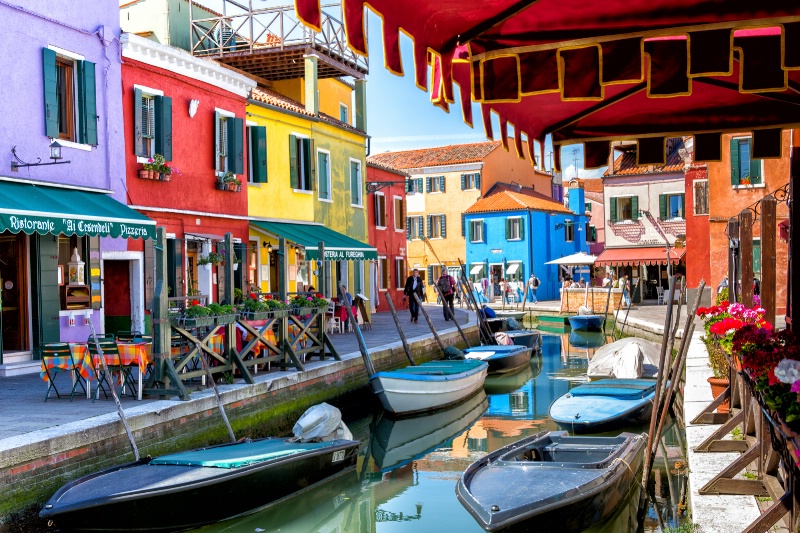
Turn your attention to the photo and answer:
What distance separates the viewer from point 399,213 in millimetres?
36969

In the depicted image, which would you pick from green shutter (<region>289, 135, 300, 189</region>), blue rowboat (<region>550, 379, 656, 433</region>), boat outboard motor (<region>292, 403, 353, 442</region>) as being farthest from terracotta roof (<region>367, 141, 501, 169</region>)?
boat outboard motor (<region>292, 403, 353, 442</region>)

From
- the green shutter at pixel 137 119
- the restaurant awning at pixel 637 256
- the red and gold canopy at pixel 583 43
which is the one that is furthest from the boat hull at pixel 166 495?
the restaurant awning at pixel 637 256

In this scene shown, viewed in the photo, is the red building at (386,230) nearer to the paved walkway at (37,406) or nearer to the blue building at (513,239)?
the blue building at (513,239)

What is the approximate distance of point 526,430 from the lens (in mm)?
15594

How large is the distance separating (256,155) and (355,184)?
25.3 feet

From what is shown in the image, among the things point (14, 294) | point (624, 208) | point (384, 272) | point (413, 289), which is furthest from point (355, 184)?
point (624, 208)

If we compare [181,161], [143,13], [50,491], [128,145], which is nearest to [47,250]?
[128,145]

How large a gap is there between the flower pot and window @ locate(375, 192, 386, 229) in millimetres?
23013

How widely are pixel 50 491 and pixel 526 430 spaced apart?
8.58 m

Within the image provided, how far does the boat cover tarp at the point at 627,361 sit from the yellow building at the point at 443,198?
3067 cm

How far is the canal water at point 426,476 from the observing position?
33.7ft

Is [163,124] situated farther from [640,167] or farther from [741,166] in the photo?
[640,167]

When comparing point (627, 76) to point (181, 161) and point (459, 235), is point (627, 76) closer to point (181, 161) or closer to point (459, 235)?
point (181, 161)

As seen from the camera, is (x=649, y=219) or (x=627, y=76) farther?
(x=649, y=219)
